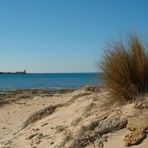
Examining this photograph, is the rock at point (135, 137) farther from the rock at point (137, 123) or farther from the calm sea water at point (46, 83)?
the calm sea water at point (46, 83)

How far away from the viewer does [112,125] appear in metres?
6.87

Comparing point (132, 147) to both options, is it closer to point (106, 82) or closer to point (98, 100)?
point (106, 82)

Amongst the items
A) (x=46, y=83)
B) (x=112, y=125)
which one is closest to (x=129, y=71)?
(x=112, y=125)

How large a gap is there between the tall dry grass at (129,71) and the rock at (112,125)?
0.77m

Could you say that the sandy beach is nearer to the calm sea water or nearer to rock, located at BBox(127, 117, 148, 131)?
rock, located at BBox(127, 117, 148, 131)

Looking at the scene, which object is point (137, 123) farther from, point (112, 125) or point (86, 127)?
point (86, 127)

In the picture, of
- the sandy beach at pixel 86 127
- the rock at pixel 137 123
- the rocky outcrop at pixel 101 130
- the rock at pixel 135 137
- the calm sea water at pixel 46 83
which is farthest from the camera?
the calm sea water at pixel 46 83

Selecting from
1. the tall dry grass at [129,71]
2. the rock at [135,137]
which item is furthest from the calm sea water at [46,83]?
the rock at [135,137]

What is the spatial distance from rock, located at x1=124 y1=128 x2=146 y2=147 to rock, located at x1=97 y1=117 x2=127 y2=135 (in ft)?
1.46

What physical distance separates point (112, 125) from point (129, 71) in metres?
1.25

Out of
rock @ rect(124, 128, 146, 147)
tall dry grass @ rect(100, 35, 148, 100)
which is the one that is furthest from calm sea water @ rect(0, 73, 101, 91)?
rock @ rect(124, 128, 146, 147)

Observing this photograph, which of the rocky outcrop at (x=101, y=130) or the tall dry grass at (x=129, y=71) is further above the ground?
the tall dry grass at (x=129, y=71)

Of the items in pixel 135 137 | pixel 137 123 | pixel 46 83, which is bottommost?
pixel 46 83

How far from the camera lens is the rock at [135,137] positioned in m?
6.15
